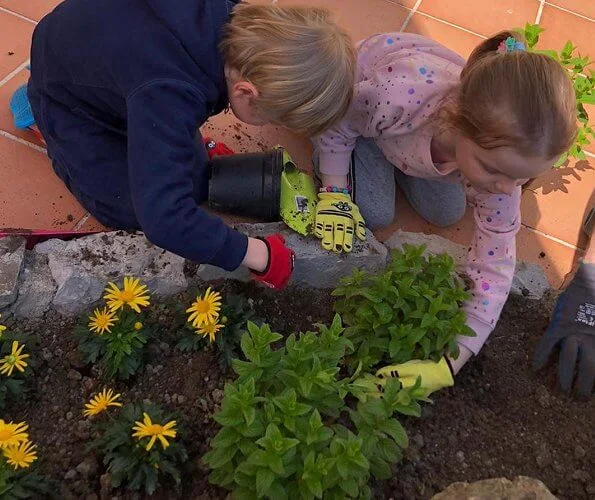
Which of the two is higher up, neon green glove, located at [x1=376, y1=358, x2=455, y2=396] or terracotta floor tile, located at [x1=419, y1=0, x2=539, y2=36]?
terracotta floor tile, located at [x1=419, y1=0, x2=539, y2=36]

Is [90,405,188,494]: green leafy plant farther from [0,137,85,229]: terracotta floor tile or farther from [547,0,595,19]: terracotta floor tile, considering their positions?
[547,0,595,19]: terracotta floor tile

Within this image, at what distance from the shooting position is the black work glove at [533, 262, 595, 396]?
1.79m

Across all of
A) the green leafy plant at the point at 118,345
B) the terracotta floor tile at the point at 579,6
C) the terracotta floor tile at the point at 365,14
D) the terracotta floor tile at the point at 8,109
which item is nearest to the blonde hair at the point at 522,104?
the green leafy plant at the point at 118,345

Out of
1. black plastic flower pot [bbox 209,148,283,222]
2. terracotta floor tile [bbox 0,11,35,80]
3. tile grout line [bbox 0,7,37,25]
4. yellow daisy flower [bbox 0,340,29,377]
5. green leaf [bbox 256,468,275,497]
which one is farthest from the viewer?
tile grout line [bbox 0,7,37,25]

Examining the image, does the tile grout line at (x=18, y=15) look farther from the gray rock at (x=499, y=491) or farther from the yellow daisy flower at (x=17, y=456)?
the gray rock at (x=499, y=491)

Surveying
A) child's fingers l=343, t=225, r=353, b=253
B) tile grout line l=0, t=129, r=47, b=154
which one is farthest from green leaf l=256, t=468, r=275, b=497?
tile grout line l=0, t=129, r=47, b=154

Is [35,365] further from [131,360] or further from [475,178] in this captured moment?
[475,178]

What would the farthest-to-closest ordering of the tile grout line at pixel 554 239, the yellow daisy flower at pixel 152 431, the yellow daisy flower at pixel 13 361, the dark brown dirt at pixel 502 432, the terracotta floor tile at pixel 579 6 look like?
the terracotta floor tile at pixel 579 6
the tile grout line at pixel 554 239
the dark brown dirt at pixel 502 432
the yellow daisy flower at pixel 13 361
the yellow daisy flower at pixel 152 431

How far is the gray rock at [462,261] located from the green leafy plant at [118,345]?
2.91 ft

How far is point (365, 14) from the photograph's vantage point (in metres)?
2.99

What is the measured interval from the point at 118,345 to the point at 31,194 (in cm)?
82

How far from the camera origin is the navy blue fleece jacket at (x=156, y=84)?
59.3 inches

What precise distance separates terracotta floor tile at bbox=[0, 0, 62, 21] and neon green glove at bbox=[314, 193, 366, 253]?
4.91 feet

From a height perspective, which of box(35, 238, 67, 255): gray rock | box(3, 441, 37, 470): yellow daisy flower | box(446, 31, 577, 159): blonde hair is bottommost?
box(35, 238, 67, 255): gray rock
